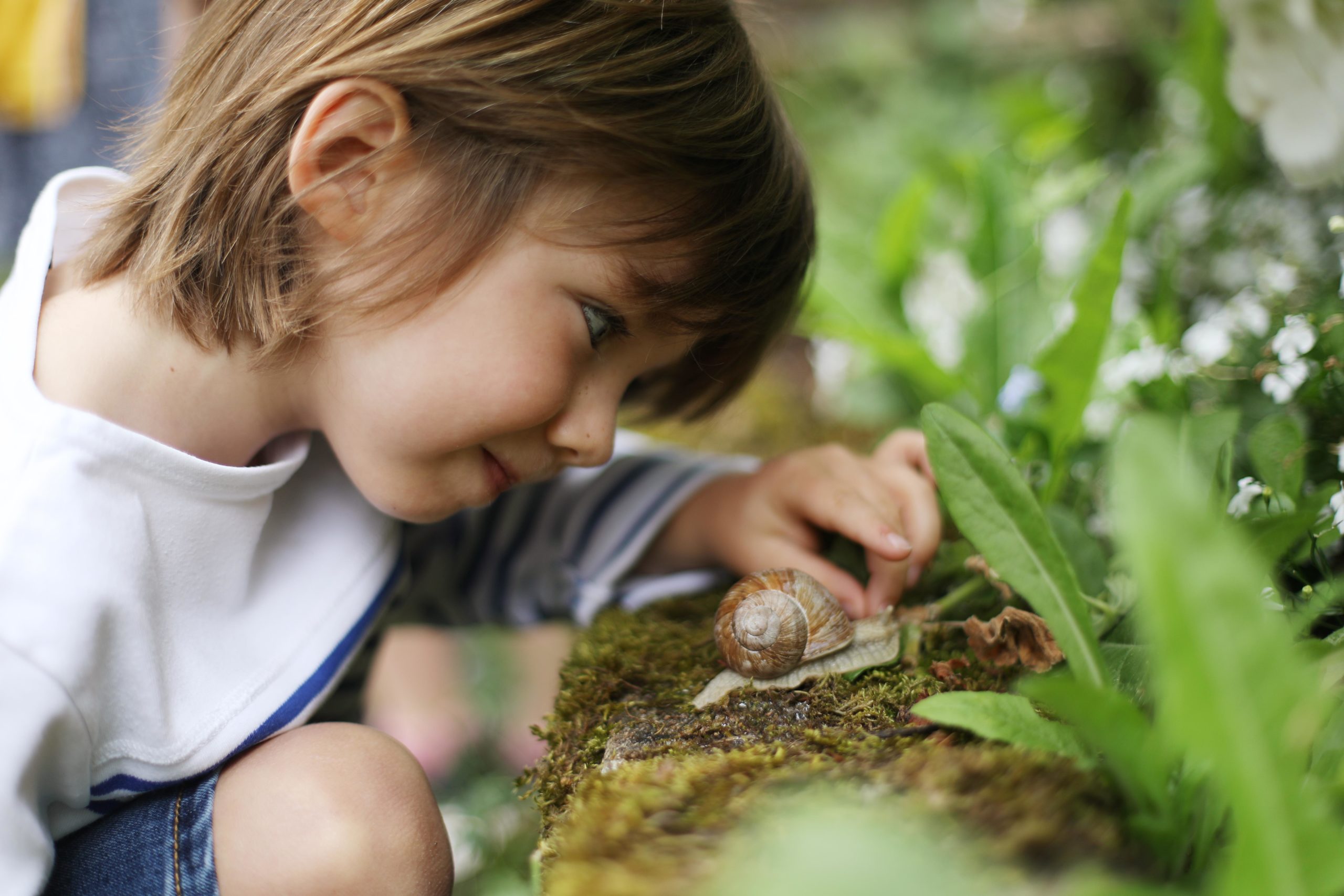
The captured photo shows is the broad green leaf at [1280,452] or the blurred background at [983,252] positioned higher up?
the broad green leaf at [1280,452]

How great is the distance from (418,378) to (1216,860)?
3.05 feet

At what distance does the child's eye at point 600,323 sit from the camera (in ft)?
3.76

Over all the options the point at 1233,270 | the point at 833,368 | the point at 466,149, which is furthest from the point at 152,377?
the point at 1233,270

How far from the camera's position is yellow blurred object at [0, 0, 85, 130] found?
Answer: 2625mm

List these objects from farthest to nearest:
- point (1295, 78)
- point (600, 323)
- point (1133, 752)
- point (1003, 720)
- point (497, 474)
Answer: point (1295, 78), point (497, 474), point (600, 323), point (1003, 720), point (1133, 752)

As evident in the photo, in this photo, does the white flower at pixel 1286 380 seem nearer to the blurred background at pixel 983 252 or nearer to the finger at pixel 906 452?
the blurred background at pixel 983 252

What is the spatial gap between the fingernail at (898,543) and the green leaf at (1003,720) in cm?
38

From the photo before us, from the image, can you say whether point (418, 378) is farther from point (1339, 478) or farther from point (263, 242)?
point (1339, 478)

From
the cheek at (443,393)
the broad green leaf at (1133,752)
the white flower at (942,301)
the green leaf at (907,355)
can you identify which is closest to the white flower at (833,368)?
the white flower at (942,301)

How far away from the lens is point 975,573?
1294mm

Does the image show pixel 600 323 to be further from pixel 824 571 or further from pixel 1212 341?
pixel 1212 341

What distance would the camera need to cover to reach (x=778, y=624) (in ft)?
3.36

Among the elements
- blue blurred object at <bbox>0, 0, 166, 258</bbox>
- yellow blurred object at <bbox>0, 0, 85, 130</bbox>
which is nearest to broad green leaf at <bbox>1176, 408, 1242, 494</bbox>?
blue blurred object at <bbox>0, 0, 166, 258</bbox>

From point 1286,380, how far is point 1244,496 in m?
0.21
